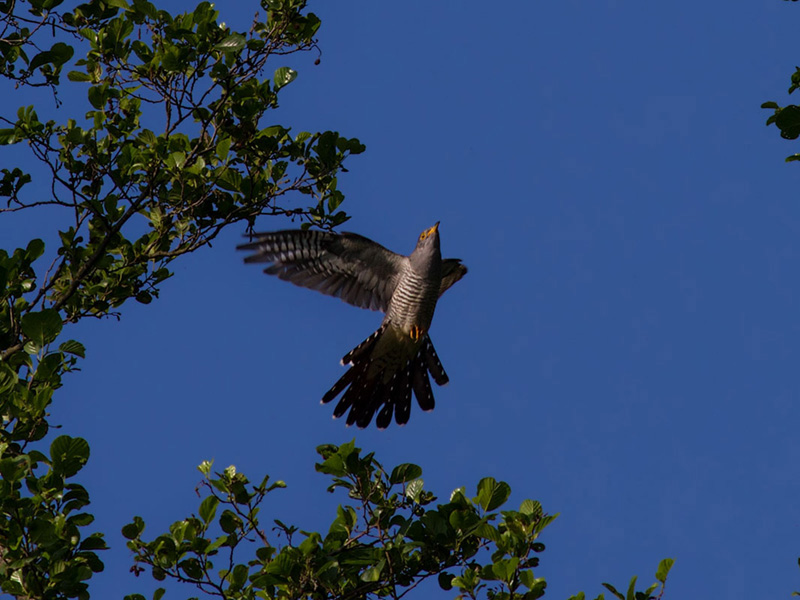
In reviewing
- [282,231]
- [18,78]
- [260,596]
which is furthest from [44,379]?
[282,231]

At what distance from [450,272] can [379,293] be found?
2.42 feet

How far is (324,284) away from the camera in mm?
8828

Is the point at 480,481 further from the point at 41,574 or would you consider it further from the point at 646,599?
the point at 41,574

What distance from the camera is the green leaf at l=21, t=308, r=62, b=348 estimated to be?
4902mm

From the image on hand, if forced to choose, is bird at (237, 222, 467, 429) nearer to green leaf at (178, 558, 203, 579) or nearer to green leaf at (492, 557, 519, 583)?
green leaf at (178, 558, 203, 579)

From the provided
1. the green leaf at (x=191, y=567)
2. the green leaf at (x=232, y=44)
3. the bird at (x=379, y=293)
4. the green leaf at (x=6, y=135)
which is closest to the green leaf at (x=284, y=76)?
the green leaf at (x=232, y=44)

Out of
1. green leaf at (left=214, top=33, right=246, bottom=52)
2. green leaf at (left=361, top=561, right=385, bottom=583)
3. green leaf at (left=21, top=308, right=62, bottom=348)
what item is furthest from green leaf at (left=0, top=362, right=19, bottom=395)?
green leaf at (left=214, top=33, right=246, bottom=52)

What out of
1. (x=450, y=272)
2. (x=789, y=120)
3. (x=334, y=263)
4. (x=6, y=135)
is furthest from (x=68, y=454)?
(x=450, y=272)

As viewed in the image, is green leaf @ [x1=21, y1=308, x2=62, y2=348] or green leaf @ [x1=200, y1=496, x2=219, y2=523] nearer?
green leaf @ [x1=21, y1=308, x2=62, y2=348]

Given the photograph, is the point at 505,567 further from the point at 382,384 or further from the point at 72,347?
the point at 382,384

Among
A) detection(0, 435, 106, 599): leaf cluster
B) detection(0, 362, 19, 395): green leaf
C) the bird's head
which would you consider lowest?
detection(0, 435, 106, 599): leaf cluster

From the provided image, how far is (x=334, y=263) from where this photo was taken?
8.80m

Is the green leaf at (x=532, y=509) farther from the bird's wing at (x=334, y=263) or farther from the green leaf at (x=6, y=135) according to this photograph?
the bird's wing at (x=334, y=263)

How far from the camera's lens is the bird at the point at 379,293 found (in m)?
8.66
